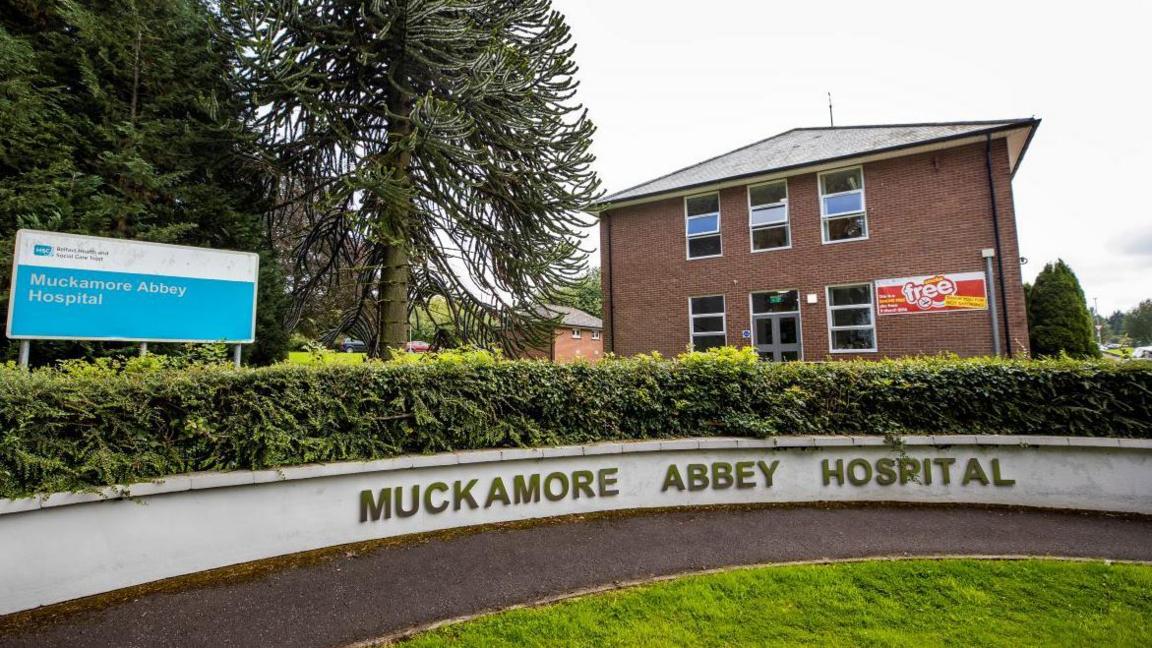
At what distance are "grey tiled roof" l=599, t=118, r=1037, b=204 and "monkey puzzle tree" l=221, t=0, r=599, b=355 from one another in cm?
761

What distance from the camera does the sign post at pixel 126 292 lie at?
4.37 m

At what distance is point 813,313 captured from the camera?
44.3 ft

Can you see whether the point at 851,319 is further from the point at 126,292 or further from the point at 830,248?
the point at 126,292

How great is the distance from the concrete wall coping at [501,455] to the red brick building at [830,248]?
6500mm

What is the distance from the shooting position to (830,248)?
1354 cm

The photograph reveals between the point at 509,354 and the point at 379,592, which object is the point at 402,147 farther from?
the point at 379,592

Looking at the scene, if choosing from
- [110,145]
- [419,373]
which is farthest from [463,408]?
[110,145]

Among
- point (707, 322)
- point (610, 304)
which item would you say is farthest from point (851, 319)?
point (610, 304)

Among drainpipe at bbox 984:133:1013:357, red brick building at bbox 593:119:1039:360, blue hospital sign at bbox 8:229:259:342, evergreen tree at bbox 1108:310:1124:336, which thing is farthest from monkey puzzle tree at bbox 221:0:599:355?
evergreen tree at bbox 1108:310:1124:336

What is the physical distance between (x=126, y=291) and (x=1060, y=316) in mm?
18996

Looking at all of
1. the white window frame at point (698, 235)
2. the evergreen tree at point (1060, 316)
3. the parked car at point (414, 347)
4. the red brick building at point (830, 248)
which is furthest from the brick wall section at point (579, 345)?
the evergreen tree at point (1060, 316)

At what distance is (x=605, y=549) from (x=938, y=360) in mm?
4867

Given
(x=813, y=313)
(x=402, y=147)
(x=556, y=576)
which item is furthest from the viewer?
(x=813, y=313)

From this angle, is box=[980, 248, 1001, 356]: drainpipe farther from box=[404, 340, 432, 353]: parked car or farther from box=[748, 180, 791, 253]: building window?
box=[404, 340, 432, 353]: parked car
